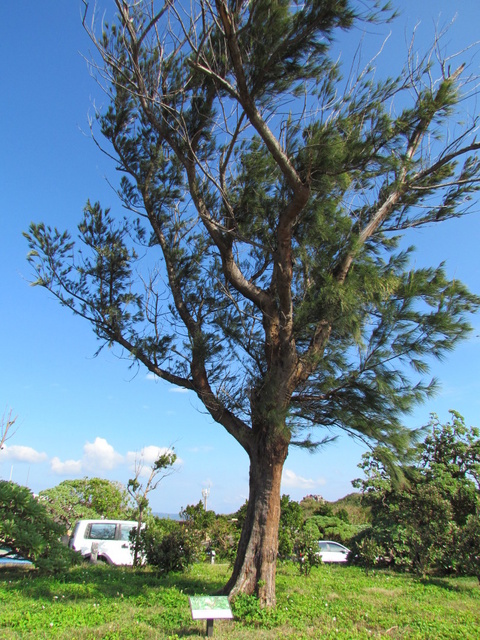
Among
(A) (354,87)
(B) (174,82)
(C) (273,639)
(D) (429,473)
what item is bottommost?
(C) (273,639)

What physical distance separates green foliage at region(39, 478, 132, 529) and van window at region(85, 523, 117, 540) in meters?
5.24

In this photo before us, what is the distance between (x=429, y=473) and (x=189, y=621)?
26.3 ft

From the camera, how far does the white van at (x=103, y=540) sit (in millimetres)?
9461

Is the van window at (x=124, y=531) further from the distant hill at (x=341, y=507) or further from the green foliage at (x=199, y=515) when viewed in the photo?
the distant hill at (x=341, y=507)

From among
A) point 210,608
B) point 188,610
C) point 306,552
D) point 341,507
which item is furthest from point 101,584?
point 341,507

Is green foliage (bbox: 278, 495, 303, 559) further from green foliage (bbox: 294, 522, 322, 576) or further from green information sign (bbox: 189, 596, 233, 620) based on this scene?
green information sign (bbox: 189, 596, 233, 620)

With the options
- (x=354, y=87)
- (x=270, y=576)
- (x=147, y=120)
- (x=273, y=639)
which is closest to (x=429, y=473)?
(x=270, y=576)

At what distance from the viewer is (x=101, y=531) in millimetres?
9766

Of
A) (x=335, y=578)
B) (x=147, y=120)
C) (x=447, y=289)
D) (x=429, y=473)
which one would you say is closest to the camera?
(x=447, y=289)

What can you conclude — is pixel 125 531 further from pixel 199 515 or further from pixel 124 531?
pixel 199 515

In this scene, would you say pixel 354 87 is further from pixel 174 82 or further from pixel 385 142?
pixel 174 82

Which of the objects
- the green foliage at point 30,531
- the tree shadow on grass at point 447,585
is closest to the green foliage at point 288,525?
the tree shadow on grass at point 447,585

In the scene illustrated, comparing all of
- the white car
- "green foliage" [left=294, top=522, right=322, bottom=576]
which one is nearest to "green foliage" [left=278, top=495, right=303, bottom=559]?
"green foliage" [left=294, top=522, right=322, bottom=576]

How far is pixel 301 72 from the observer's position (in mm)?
5059
